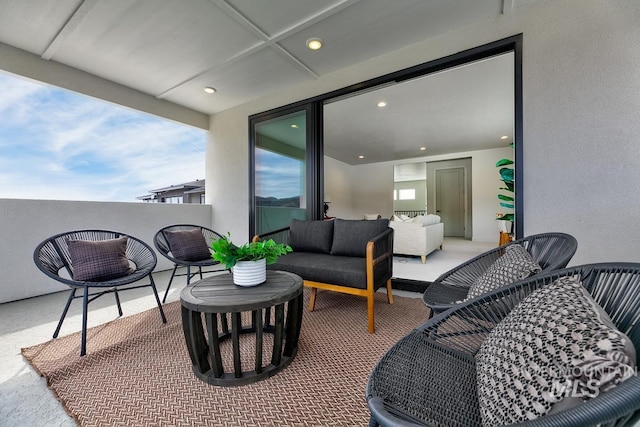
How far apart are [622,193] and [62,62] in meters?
5.45

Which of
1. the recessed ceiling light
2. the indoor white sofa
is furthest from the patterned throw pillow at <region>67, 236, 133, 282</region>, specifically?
the indoor white sofa

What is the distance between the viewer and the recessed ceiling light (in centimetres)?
251

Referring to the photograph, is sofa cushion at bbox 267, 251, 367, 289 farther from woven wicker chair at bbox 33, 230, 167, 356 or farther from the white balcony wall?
the white balcony wall

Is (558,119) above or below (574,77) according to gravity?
below

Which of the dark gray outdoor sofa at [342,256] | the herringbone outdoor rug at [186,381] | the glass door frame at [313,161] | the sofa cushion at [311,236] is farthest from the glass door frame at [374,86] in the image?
the herringbone outdoor rug at [186,381]

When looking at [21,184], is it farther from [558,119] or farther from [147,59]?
[558,119]

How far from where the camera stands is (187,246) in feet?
8.77

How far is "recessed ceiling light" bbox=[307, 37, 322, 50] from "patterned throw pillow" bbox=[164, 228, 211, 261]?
2364 millimetres

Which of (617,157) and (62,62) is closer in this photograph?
(617,157)

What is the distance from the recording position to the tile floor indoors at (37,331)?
3.81 feet

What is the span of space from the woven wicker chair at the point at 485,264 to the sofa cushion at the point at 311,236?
1.29 metres

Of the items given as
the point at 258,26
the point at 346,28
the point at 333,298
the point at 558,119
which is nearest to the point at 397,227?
the point at 333,298

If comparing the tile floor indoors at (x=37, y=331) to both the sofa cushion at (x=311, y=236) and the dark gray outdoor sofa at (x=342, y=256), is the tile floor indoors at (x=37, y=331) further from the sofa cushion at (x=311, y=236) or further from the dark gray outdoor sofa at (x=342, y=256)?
Result: the sofa cushion at (x=311, y=236)

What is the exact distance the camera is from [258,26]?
2.32 m
